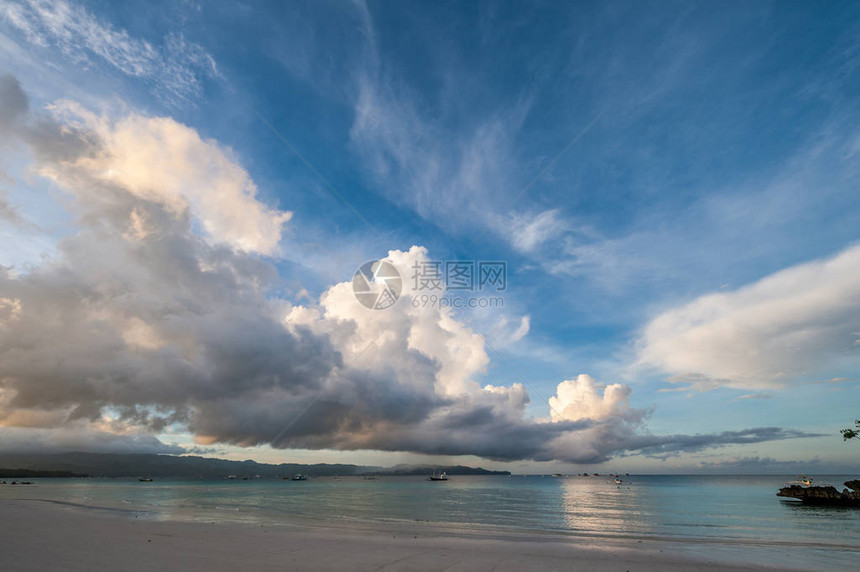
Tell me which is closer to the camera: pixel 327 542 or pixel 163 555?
pixel 163 555

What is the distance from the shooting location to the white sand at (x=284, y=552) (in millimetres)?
17984

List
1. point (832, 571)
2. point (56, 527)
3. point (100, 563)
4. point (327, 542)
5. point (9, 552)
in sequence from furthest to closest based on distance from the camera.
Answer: point (56, 527) < point (327, 542) < point (832, 571) < point (9, 552) < point (100, 563)

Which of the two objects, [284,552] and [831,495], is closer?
[284,552]

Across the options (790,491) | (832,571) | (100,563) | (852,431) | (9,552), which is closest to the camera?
(100,563)

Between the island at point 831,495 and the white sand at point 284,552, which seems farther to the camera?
the island at point 831,495

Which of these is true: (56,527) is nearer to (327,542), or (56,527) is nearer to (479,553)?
(327,542)

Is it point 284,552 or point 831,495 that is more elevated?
point 831,495

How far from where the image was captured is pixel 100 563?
1711 cm

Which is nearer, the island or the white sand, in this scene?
the white sand

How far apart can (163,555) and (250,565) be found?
16.5 feet

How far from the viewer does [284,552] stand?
21688 millimetres

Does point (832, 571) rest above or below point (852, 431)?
below

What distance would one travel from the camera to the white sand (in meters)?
18.0

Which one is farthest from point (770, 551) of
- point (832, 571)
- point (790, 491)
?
point (790, 491)
